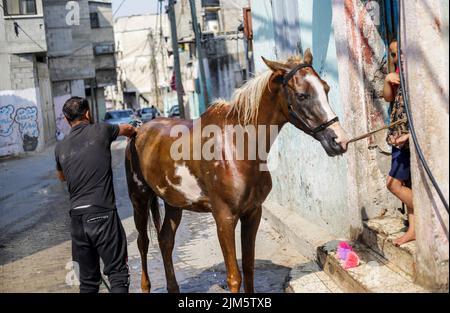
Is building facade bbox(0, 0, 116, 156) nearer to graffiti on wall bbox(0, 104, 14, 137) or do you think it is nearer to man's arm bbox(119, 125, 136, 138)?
graffiti on wall bbox(0, 104, 14, 137)

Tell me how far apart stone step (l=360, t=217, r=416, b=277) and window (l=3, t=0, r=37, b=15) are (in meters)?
24.4

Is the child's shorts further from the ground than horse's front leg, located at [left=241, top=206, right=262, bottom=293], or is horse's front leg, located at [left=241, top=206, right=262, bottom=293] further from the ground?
the child's shorts

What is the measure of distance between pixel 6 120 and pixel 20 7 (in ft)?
17.1

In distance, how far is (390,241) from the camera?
5.08 metres

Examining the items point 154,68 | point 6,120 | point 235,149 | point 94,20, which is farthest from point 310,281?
point 154,68

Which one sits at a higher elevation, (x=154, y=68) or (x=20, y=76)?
(x=154, y=68)

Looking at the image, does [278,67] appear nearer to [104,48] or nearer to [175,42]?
[175,42]

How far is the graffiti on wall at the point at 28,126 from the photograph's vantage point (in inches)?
1056

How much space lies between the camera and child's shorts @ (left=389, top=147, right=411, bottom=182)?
4.81m

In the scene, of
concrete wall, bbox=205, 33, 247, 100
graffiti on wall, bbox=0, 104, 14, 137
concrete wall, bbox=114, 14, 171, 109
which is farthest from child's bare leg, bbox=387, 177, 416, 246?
concrete wall, bbox=114, 14, 171, 109

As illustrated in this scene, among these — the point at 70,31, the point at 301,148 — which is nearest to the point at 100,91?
the point at 70,31

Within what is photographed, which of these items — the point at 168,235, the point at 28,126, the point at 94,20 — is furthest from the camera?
the point at 94,20

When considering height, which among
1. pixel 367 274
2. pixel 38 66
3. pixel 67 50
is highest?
pixel 67 50
